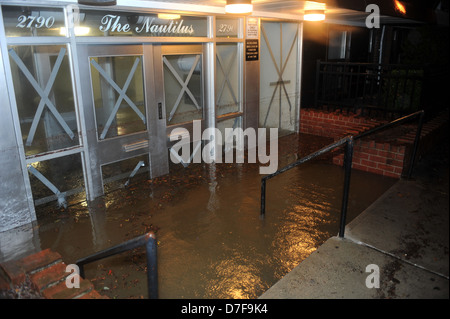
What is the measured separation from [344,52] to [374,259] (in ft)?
28.8

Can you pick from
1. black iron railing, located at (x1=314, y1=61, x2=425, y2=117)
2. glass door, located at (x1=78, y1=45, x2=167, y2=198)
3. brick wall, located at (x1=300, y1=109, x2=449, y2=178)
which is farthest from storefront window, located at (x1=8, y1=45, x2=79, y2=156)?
black iron railing, located at (x1=314, y1=61, x2=425, y2=117)

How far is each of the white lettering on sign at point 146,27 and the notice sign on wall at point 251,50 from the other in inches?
54.8

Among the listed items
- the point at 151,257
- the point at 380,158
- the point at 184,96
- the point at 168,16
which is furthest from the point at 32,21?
the point at 380,158

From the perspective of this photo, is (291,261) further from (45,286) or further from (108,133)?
(108,133)

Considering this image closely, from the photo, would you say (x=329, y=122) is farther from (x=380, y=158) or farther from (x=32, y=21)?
(x=32, y=21)

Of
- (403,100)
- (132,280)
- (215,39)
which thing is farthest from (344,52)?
(132,280)

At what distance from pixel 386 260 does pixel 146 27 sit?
4483 mm

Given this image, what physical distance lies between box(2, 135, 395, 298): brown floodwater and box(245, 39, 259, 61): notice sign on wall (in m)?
2.28

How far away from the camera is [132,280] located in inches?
133

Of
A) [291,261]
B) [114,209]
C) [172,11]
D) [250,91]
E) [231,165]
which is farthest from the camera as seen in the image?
[250,91]

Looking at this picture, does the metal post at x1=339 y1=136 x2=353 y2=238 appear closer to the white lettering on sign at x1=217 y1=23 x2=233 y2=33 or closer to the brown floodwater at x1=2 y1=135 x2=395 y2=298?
the brown floodwater at x1=2 y1=135 x2=395 y2=298

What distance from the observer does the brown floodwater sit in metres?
3.39

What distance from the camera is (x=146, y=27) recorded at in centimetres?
527

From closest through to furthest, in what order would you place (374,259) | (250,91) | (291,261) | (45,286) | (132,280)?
A: (45,286) < (374,259) < (132,280) < (291,261) < (250,91)
